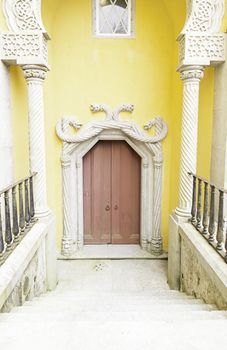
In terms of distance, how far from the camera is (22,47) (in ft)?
10.7

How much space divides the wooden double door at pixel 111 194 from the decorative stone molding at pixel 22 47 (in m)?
1.83

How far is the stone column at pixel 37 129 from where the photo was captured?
11.1 ft

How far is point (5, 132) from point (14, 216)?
1.14 meters

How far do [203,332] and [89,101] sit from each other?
3.65 metres

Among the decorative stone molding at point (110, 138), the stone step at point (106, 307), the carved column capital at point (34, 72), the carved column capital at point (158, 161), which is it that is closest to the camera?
the stone step at point (106, 307)

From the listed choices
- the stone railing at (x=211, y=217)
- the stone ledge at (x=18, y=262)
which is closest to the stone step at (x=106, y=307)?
the stone ledge at (x=18, y=262)

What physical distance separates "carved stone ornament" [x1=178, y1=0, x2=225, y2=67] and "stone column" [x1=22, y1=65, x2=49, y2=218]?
1.84 m

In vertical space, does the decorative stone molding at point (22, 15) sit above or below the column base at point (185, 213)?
above

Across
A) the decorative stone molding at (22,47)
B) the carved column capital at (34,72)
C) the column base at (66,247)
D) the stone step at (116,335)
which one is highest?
the decorative stone molding at (22,47)

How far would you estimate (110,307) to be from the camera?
235 cm

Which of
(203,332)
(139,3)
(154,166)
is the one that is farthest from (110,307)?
(139,3)

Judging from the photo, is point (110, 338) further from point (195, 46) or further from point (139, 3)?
point (139, 3)

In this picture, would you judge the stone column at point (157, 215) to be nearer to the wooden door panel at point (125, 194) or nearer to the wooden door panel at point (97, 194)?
the wooden door panel at point (125, 194)

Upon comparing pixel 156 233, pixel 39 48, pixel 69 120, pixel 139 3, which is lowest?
pixel 156 233
